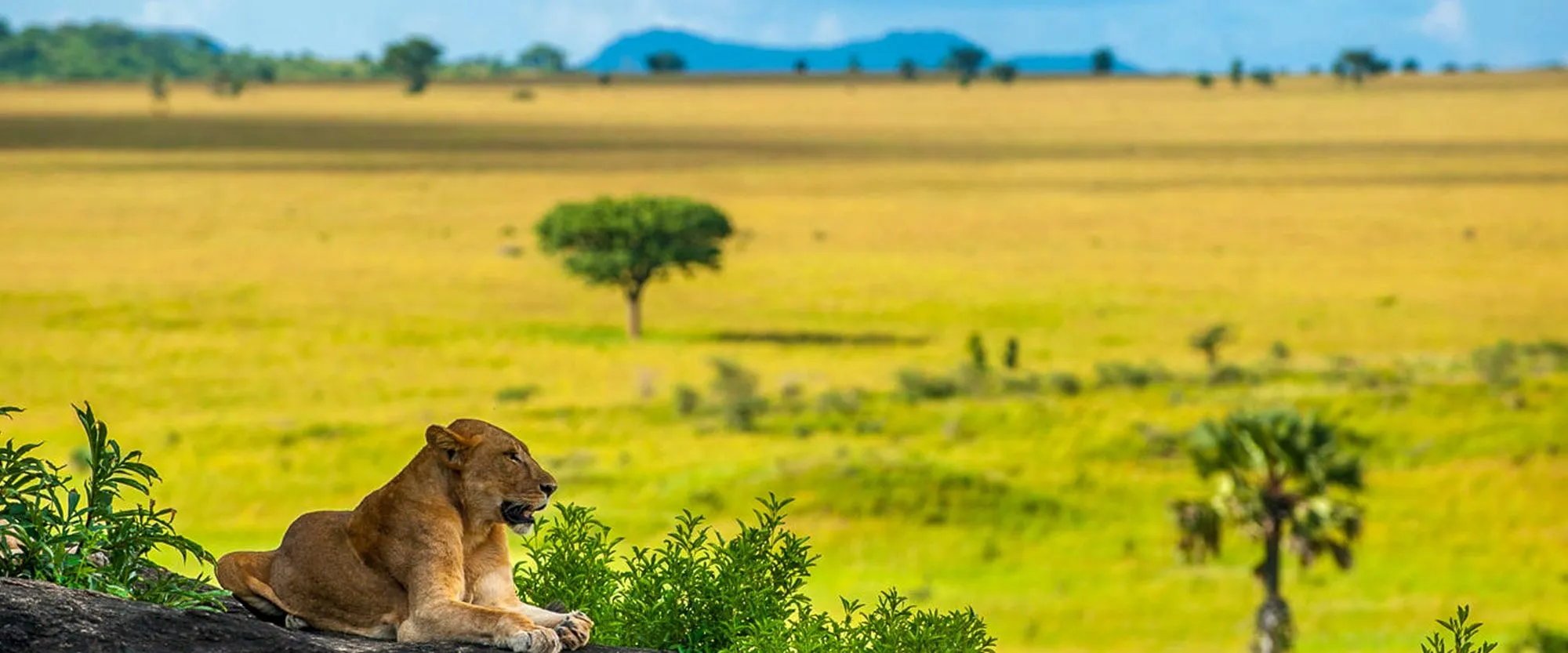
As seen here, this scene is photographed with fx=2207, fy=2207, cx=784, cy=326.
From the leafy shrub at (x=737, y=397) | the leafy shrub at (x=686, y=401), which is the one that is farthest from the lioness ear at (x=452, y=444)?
the leafy shrub at (x=686, y=401)

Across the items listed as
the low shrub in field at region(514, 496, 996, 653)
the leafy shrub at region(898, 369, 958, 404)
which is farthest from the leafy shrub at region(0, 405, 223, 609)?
the leafy shrub at region(898, 369, 958, 404)

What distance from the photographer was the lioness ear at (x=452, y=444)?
7.42 meters

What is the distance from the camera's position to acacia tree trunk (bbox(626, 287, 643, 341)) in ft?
305

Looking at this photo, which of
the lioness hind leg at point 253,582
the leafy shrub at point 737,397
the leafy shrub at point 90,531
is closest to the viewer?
the leafy shrub at point 90,531

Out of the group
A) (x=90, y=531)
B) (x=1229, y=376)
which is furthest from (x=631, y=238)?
(x=90, y=531)

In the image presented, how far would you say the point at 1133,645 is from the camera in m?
46.5

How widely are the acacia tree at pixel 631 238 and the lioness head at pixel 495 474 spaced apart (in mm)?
89116

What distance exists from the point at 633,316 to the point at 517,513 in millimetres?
87593

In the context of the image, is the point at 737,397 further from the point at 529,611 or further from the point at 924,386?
the point at 529,611

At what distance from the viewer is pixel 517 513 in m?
7.46

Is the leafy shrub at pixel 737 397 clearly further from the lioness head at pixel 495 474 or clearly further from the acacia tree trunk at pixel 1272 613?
the lioness head at pixel 495 474

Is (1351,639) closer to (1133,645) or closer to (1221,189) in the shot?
(1133,645)

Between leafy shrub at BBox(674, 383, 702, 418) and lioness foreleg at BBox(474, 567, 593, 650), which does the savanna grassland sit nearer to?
leafy shrub at BBox(674, 383, 702, 418)

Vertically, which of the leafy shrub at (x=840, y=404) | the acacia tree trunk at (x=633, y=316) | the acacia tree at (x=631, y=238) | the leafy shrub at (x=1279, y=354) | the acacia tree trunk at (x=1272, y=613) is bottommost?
the acacia tree trunk at (x=1272, y=613)
